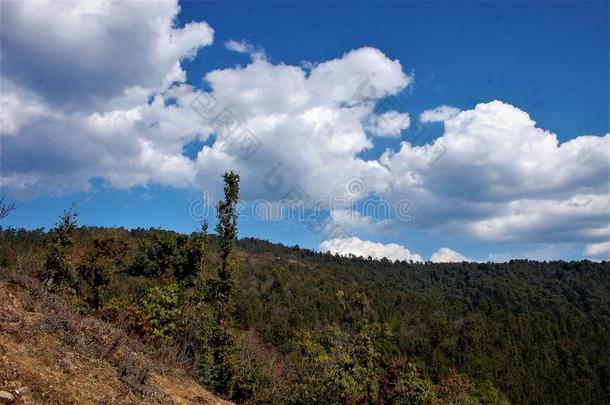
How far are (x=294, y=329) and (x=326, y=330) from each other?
1084 cm

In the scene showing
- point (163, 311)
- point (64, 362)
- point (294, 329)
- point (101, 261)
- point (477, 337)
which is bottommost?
point (477, 337)

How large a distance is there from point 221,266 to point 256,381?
974 centimetres

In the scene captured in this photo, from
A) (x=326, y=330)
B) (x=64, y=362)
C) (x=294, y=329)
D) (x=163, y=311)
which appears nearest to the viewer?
(x=64, y=362)

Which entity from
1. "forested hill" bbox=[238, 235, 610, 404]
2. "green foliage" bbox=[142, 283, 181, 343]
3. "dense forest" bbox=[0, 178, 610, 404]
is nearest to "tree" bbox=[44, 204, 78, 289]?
"dense forest" bbox=[0, 178, 610, 404]

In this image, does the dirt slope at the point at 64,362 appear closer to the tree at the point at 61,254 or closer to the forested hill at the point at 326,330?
the forested hill at the point at 326,330

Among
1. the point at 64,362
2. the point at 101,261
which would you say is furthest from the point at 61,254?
the point at 64,362

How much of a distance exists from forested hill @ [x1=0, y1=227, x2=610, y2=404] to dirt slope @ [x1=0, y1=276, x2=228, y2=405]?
401cm

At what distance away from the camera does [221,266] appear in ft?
119

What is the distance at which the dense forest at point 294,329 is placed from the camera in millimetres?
22391

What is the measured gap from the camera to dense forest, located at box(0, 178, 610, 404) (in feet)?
73.5

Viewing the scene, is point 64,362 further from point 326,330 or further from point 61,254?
point 61,254

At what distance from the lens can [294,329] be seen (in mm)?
33906

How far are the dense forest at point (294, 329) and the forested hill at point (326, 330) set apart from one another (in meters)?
0.14

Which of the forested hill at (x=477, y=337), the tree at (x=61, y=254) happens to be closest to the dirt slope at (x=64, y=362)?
the tree at (x=61, y=254)
